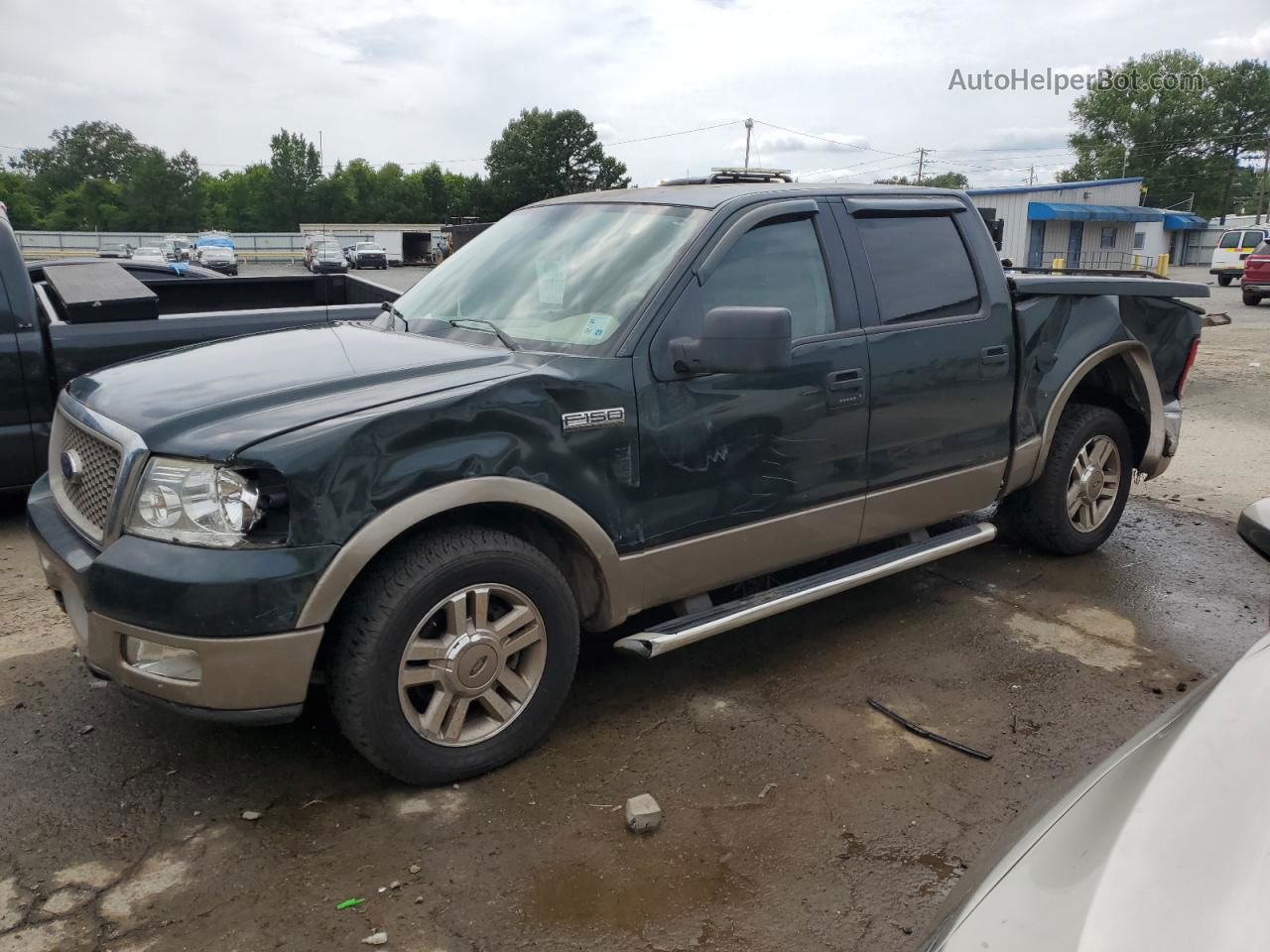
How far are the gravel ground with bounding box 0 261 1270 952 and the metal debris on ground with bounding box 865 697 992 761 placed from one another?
0.04 metres

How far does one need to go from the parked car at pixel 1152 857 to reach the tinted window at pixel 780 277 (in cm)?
223

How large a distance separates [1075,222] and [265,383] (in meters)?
49.0

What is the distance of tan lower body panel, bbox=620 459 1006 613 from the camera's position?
353 centimetres

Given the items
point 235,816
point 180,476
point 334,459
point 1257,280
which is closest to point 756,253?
point 334,459

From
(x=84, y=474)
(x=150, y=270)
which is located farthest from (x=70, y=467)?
(x=150, y=270)

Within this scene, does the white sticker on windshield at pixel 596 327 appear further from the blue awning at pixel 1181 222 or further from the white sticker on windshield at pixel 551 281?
the blue awning at pixel 1181 222

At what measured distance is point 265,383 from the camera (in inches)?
124

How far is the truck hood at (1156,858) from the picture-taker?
1.30 meters

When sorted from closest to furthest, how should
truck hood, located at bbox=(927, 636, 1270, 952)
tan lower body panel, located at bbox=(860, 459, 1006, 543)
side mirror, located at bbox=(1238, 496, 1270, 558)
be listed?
truck hood, located at bbox=(927, 636, 1270, 952)
side mirror, located at bbox=(1238, 496, 1270, 558)
tan lower body panel, located at bbox=(860, 459, 1006, 543)

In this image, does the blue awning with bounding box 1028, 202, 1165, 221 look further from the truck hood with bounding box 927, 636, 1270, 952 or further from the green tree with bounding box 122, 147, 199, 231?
the green tree with bounding box 122, 147, 199, 231

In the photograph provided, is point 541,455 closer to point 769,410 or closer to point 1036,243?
point 769,410

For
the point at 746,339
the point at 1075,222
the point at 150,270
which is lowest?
the point at 746,339

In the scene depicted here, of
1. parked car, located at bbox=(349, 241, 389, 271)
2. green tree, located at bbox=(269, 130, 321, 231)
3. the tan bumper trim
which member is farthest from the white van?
green tree, located at bbox=(269, 130, 321, 231)

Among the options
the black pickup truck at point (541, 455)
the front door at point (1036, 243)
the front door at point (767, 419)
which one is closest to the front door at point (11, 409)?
the black pickup truck at point (541, 455)
